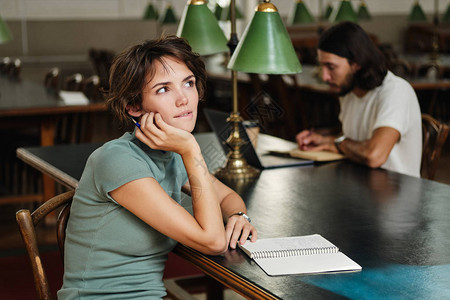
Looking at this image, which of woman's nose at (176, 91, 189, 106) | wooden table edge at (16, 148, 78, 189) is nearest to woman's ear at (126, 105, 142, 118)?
woman's nose at (176, 91, 189, 106)

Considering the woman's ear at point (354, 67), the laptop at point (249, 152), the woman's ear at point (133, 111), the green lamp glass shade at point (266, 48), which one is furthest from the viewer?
the woman's ear at point (354, 67)

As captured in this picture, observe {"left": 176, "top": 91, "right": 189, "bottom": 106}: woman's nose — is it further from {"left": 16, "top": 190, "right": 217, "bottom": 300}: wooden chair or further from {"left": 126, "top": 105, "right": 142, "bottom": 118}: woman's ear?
{"left": 16, "top": 190, "right": 217, "bottom": 300}: wooden chair

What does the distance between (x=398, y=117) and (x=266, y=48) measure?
3.03 feet

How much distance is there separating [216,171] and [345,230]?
784mm

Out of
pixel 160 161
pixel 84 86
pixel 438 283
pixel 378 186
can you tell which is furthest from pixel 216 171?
pixel 84 86

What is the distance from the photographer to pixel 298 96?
5.45 m

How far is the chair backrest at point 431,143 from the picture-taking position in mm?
2750

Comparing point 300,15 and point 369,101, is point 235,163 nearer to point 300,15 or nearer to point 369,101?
point 369,101

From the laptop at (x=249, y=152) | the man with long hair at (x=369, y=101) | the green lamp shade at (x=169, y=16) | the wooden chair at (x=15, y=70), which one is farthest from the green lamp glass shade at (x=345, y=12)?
the laptop at (x=249, y=152)

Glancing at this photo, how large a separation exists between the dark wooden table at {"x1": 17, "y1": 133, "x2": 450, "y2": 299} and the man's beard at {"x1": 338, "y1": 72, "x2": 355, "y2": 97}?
0.40 metres

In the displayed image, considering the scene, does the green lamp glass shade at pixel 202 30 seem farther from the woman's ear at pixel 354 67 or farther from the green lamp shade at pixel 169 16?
the green lamp shade at pixel 169 16

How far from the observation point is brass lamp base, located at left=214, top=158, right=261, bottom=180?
2.44m

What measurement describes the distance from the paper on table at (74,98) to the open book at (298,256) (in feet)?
9.14

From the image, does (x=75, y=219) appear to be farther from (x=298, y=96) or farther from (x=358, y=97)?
(x=298, y=96)
